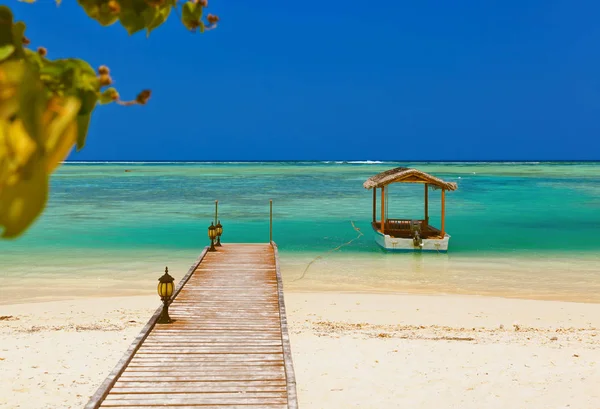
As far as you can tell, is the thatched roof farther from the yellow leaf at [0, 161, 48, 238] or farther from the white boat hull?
the yellow leaf at [0, 161, 48, 238]

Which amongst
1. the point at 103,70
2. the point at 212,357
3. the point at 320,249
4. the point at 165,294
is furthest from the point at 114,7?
the point at 320,249

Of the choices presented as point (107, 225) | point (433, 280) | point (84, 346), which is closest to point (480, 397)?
point (84, 346)

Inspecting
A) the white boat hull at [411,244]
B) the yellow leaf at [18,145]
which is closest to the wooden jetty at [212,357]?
the yellow leaf at [18,145]

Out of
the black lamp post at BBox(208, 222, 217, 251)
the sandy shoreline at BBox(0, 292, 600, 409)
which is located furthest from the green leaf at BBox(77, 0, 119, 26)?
the black lamp post at BBox(208, 222, 217, 251)

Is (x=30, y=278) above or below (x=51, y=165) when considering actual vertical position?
below

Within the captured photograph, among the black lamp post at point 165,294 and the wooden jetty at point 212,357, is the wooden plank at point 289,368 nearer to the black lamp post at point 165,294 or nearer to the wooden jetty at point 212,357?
the wooden jetty at point 212,357

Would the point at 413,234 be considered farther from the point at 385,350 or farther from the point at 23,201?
the point at 23,201

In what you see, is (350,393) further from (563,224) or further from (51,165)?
(563,224)

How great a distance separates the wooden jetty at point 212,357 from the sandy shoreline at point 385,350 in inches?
40.1

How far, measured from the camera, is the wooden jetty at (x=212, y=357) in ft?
19.4

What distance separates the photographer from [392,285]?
1712 cm

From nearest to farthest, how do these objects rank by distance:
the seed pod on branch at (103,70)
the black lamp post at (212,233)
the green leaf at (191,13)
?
the seed pod on branch at (103,70) < the green leaf at (191,13) < the black lamp post at (212,233)

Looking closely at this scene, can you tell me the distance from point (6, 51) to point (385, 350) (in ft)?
32.6

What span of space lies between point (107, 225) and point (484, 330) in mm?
24069
